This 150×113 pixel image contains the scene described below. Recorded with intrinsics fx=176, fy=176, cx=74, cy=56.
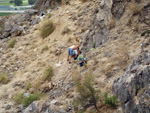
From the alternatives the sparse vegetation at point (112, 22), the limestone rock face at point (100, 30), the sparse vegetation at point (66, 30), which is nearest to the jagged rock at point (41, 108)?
the limestone rock face at point (100, 30)

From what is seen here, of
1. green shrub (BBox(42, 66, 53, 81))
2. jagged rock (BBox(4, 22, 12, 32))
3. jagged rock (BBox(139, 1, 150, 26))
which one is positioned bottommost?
green shrub (BBox(42, 66, 53, 81))

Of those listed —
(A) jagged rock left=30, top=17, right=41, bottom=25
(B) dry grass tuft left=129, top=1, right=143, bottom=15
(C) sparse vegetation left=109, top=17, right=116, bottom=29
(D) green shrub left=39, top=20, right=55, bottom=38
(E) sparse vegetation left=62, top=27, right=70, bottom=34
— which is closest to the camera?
(B) dry grass tuft left=129, top=1, right=143, bottom=15

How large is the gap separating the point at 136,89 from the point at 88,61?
298 centimetres

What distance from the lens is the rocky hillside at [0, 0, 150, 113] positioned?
3.90m

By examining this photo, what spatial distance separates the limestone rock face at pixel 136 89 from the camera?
3.04 meters

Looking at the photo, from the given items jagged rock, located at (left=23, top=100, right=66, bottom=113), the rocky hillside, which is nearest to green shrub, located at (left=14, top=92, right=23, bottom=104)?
the rocky hillside

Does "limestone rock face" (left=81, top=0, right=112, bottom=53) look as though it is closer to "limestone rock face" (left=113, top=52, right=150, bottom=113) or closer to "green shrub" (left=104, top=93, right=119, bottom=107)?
"limestone rock face" (left=113, top=52, right=150, bottom=113)

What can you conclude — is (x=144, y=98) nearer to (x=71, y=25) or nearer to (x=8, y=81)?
(x=8, y=81)

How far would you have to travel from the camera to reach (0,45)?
11477mm

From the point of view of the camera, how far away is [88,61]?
6250 mm

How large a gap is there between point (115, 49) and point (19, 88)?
13.3 feet

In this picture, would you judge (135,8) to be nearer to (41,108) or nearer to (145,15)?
(145,15)

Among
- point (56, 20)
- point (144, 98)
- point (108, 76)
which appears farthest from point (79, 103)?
point (56, 20)

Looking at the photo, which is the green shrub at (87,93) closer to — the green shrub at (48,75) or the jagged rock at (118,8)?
the green shrub at (48,75)
